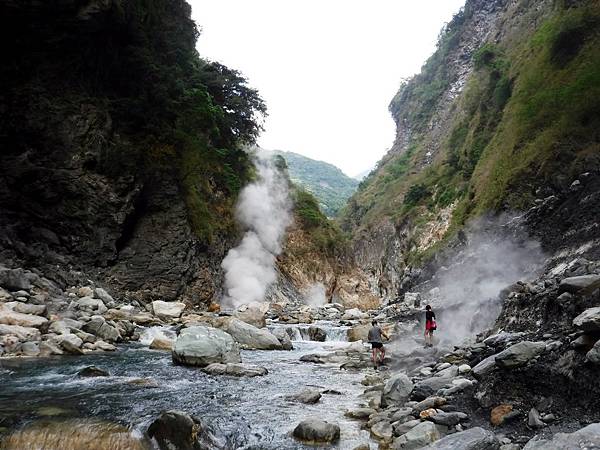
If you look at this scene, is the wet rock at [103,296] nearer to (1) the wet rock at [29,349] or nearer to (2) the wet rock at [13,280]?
(2) the wet rock at [13,280]

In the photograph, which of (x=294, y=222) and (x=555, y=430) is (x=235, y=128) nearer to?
(x=294, y=222)

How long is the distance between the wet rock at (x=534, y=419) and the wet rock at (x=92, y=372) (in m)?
Answer: 7.48

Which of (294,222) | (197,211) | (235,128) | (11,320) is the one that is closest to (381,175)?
(294,222)

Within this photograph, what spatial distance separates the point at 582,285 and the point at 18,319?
12.4 m

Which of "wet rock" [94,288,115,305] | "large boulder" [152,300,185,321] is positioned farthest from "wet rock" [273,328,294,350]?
"wet rock" [94,288,115,305]

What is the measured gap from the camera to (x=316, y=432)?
20.6 feet

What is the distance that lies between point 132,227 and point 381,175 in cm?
6376

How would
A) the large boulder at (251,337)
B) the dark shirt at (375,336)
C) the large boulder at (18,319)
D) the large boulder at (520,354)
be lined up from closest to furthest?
1. the large boulder at (520,354)
2. the large boulder at (18,319)
3. the dark shirt at (375,336)
4. the large boulder at (251,337)

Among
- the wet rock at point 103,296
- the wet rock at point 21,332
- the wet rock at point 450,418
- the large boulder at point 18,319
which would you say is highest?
the wet rock at point 103,296

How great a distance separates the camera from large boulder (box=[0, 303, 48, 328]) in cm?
1111

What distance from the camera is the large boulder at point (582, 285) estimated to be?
6742mm

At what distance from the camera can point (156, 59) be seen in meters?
22.8

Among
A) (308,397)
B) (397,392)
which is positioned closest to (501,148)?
(397,392)

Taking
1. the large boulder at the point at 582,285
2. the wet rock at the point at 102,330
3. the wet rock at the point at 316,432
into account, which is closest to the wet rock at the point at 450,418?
the wet rock at the point at 316,432
